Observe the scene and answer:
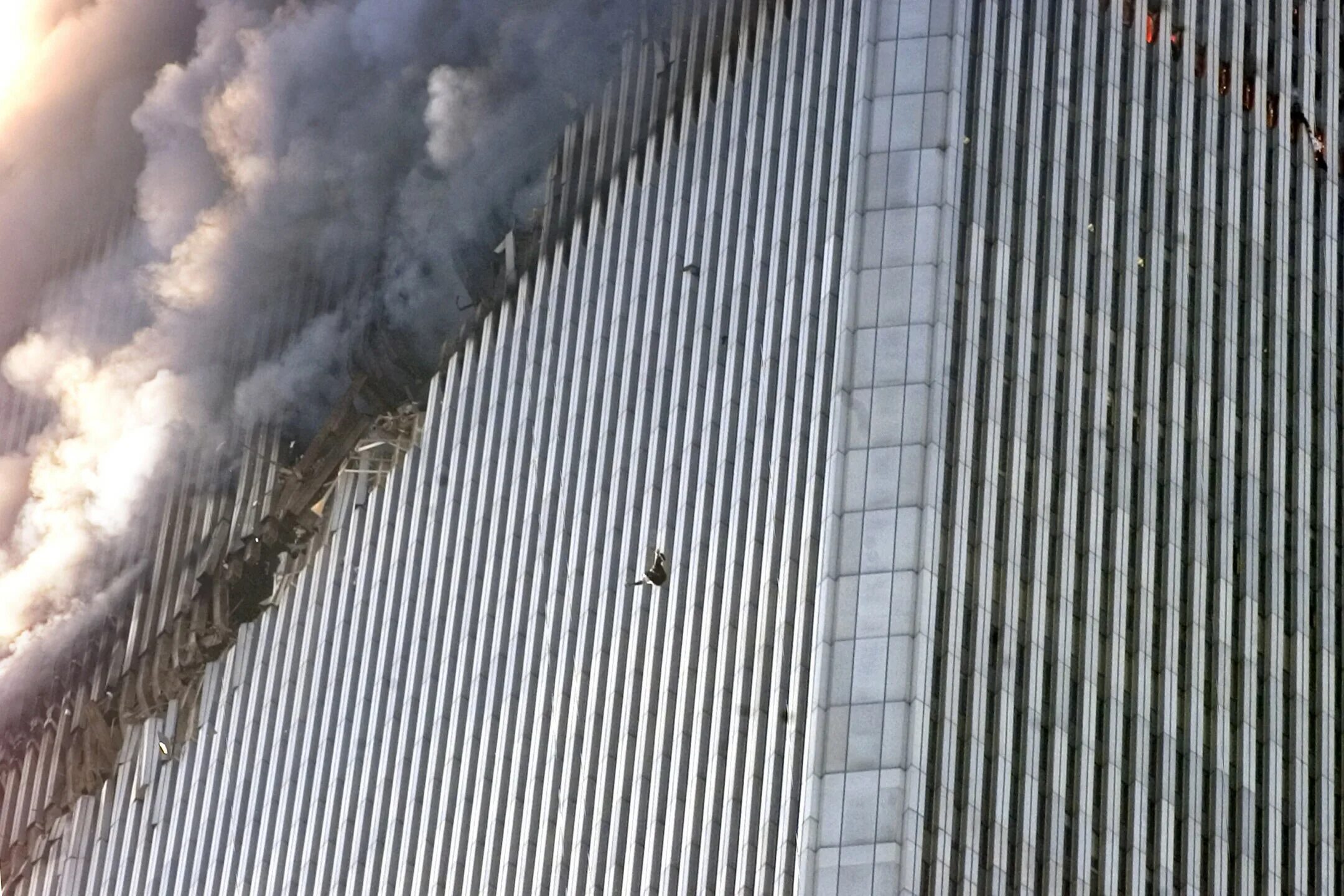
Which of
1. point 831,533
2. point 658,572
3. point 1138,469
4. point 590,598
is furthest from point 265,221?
point 1138,469

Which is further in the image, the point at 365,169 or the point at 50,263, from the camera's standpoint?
the point at 50,263

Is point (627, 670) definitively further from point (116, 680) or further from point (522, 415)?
point (116, 680)

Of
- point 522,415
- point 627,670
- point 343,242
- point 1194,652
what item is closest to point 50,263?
point 343,242

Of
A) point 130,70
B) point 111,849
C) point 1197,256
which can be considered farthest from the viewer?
point 130,70

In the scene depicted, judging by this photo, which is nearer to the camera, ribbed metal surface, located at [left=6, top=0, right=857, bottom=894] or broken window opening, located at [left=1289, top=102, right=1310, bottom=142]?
ribbed metal surface, located at [left=6, top=0, right=857, bottom=894]

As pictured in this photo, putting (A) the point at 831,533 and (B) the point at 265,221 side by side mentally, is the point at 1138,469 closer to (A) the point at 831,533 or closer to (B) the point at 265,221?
(A) the point at 831,533

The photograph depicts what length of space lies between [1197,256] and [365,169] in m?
27.7

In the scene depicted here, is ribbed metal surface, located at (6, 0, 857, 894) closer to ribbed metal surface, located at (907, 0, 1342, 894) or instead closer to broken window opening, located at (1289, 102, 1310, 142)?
ribbed metal surface, located at (907, 0, 1342, 894)

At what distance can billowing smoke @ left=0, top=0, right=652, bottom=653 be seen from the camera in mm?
119562

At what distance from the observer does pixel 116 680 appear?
124 m

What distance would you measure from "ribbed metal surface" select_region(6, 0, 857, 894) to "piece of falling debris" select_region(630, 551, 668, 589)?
13.8 inches

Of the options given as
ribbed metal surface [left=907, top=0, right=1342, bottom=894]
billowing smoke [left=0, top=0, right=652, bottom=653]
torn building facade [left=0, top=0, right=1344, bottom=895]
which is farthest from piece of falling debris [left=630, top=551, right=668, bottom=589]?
billowing smoke [left=0, top=0, right=652, bottom=653]

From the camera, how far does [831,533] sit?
101 m

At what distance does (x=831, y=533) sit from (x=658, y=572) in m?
7.45
